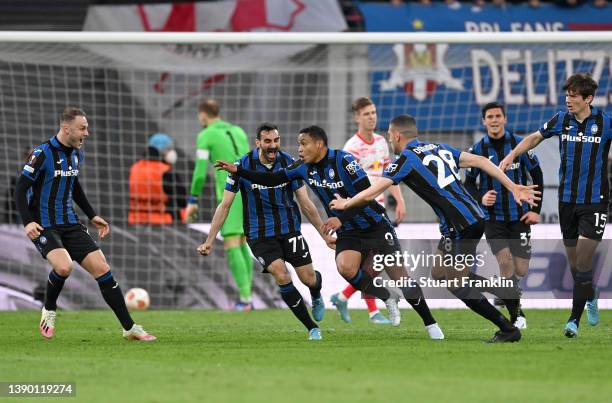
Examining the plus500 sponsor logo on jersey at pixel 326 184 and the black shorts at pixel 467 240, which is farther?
the plus500 sponsor logo on jersey at pixel 326 184

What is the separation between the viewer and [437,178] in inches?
382

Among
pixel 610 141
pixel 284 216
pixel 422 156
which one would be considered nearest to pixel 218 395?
pixel 422 156

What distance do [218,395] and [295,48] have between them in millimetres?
12000

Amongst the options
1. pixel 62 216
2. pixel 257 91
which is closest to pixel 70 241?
pixel 62 216

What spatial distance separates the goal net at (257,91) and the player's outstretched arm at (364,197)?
7546mm

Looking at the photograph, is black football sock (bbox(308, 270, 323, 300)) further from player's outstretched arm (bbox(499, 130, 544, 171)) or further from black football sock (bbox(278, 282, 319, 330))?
player's outstretched arm (bbox(499, 130, 544, 171))

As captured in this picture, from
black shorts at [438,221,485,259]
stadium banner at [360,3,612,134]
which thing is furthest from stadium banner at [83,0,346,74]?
black shorts at [438,221,485,259]

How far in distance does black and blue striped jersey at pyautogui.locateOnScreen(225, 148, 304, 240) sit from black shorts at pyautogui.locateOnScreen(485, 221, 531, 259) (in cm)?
211

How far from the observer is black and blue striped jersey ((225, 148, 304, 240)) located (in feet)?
35.8

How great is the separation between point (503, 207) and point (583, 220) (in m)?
1.42

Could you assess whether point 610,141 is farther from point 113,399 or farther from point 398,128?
point 113,399

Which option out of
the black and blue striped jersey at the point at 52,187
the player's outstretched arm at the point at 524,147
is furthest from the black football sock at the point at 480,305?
the black and blue striped jersey at the point at 52,187

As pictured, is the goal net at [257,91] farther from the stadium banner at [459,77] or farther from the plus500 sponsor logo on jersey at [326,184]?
the plus500 sponsor logo on jersey at [326,184]

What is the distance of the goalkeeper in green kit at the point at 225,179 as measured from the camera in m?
14.5
